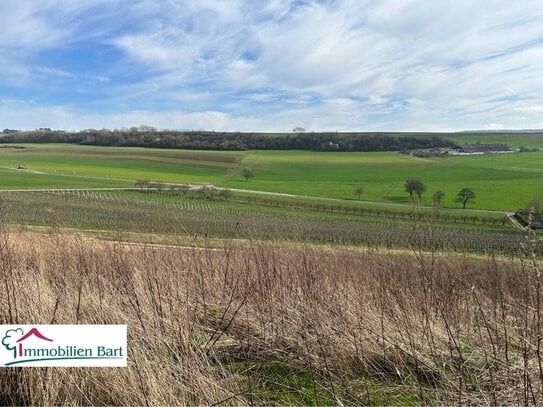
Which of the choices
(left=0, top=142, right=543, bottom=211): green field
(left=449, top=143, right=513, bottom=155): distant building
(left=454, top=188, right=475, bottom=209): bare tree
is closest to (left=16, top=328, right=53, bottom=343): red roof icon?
(left=0, top=142, right=543, bottom=211): green field

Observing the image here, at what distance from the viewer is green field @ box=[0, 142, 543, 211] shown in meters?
69.2

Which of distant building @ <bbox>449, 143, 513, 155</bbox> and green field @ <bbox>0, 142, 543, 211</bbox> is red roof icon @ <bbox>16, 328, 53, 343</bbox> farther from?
distant building @ <bbox>449, 143, 513, 155</bbox>

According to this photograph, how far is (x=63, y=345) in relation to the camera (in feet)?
10.2

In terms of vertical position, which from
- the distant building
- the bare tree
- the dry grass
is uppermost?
the distant building

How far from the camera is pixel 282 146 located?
445 ft

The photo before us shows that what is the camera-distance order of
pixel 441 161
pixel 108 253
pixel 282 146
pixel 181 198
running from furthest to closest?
pixel 282 146 < pixel 441 161 < pixel 181 198 < pixel 108 253

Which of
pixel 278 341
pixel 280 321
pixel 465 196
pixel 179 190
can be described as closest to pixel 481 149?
pixel 465 196

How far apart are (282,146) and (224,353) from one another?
134 m

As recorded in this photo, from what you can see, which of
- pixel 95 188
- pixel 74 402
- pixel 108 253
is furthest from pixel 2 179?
pixel 74 402

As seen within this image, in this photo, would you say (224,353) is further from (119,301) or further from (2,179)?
(2,179)

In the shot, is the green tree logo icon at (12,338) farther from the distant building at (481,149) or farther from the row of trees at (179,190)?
the distant building at (481,149)

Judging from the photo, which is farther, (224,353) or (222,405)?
(224,353)

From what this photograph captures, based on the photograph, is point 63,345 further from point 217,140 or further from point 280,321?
point 217,140

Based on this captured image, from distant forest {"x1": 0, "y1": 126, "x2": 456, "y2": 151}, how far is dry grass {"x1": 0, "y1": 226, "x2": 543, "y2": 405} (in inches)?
5046
